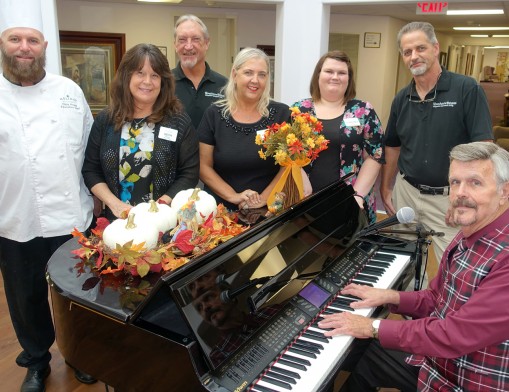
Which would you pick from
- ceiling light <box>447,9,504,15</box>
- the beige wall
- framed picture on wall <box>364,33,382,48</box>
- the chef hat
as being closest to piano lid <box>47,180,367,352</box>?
the chef hat

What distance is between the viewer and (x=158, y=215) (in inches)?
66.4

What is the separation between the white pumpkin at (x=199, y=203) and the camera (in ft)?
5.81

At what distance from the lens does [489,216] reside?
1.52 m

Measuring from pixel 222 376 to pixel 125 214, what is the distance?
0.71 meters

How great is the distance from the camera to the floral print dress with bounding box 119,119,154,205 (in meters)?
2.29

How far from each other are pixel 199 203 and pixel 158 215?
18 cm

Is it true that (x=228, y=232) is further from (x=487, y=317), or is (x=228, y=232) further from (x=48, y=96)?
(x=48, y=96)

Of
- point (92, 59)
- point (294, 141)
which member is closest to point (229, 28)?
point (92, 59)

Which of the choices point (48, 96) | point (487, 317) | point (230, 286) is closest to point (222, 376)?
point (230, 286)

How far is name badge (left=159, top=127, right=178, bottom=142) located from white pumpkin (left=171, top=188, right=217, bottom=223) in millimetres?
554

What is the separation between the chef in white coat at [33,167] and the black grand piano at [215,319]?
51 cm

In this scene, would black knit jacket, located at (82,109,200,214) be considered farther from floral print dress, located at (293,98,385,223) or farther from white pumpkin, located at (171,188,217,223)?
floral print dress, located at (293,98,385,223)

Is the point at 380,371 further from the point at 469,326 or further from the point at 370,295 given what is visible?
the point at 469,326

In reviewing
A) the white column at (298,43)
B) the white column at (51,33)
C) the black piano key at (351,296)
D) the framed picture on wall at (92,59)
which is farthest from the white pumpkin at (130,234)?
the framed picture on wall at (92,59)
